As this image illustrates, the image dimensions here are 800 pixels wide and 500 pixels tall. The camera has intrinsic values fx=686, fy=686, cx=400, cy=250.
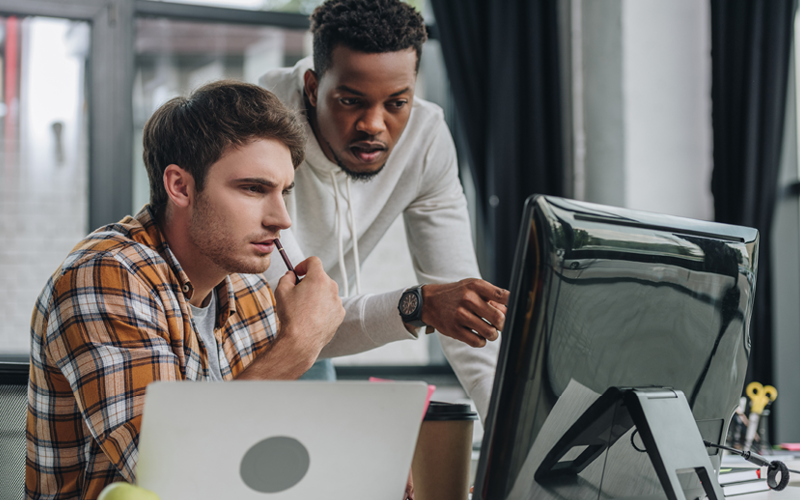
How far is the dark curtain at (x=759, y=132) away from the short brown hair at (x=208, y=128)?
179 centimetres

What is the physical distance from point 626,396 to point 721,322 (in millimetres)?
175

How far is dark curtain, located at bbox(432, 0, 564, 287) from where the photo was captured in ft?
9.71

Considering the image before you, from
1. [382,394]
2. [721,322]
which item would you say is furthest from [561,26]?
[382,394]

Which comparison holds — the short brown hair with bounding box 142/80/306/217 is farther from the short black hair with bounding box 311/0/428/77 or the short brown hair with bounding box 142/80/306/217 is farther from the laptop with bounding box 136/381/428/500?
the laptop with bounding box 136/381/428/500

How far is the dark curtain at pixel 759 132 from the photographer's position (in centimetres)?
234

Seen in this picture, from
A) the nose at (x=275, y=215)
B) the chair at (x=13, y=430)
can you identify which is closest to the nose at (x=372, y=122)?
the nose at (x=275, y=215)

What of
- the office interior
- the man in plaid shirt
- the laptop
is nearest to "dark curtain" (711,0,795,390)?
the office interior

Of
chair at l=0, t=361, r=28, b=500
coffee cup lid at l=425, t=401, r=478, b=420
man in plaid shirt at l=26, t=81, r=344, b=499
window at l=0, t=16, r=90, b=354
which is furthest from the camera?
window at l=0, t=16, r=90, b=354

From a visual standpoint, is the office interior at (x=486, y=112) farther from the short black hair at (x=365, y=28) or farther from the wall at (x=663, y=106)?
the short black hair at (x=365, y=28)

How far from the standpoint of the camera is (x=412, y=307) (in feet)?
3.80

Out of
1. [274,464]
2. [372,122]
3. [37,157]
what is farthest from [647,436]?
[37,157]

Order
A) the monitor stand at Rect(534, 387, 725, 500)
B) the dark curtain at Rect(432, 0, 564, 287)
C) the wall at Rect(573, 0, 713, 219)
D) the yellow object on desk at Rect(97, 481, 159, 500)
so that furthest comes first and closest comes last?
the dark curtain at Rect(432, 0, 564, 287)
the wall at Rect(573, 0, 713, 219)
the monitor stand at Rect(534, 387, 725, 500)
the yellow object on desk at Rect(97, 481, 159, 500)

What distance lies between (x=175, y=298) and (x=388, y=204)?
796mm

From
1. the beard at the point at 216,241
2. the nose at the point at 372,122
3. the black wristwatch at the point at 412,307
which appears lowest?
the black wristwatch at the point at 412,307
